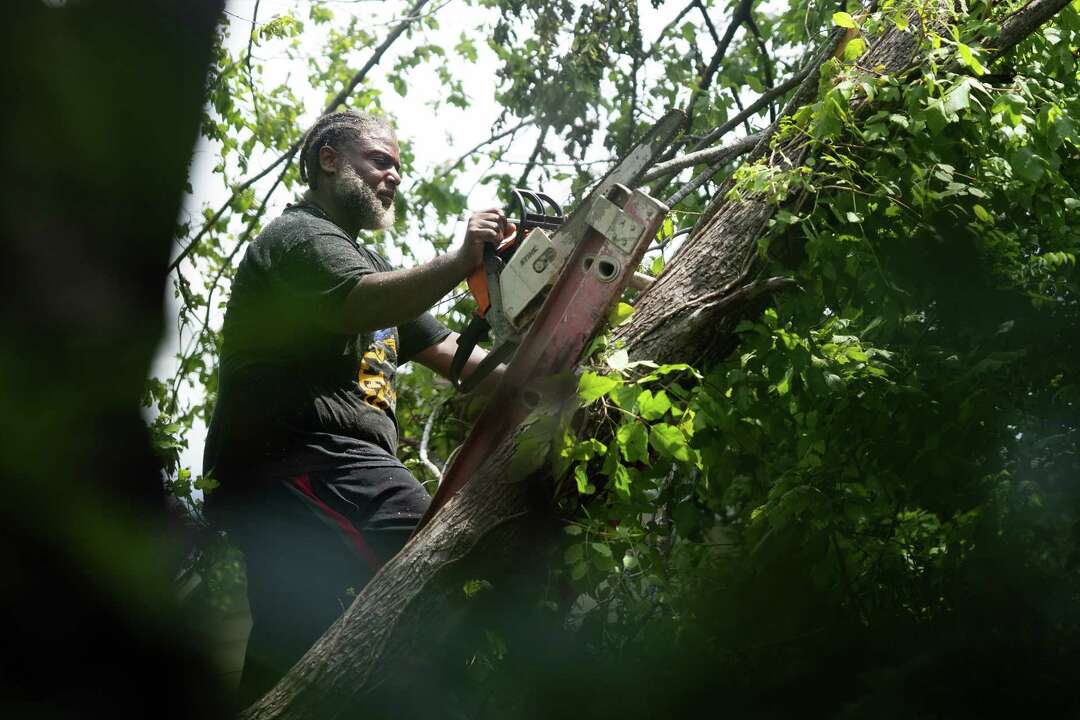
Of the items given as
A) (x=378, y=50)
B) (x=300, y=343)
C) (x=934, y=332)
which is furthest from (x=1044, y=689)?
(x=378, y=50)

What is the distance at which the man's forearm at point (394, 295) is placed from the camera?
2.79m

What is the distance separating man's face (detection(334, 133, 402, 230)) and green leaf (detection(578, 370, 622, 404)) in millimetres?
1425

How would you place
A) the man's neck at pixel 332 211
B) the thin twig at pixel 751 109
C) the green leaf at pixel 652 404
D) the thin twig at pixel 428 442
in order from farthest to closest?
the thin twig at pixel 428 442
the thin twig at pixel 751 109
the man's neck at pixel 332 211
the green leaf at pixel 652 404

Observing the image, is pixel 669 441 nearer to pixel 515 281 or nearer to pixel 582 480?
pixel 582 480

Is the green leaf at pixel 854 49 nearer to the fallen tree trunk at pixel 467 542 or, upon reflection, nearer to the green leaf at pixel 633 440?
the fallen tree trunk at pixel 467 542

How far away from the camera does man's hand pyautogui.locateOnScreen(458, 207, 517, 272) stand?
2.89 m

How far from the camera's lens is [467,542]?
2557 millimetres

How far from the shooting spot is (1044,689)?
2.68 metres

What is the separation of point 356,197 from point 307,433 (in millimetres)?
893

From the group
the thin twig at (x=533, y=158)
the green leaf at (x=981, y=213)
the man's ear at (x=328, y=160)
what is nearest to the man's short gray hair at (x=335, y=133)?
the man's ear at (x=328, y=160)

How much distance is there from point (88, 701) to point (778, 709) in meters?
2.17

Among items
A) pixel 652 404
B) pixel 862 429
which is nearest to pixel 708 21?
pixel 862 429

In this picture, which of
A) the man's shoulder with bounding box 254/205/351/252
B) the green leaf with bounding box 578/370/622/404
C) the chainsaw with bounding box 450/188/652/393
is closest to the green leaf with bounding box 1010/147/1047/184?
the chainsaw with bounding box 450/188/652/393

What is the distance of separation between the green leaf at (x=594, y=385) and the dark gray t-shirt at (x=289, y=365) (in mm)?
839
